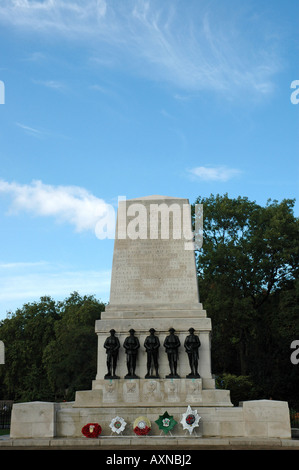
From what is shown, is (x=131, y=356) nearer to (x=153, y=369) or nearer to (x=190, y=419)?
(x=153, y=369)

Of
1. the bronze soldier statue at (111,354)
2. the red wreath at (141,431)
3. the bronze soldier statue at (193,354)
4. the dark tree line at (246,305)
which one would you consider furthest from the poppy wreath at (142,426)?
the dark tree line at (246,305)

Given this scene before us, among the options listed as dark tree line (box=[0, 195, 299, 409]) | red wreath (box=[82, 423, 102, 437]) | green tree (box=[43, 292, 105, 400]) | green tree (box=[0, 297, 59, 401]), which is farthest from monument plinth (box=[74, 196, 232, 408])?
green tree (box=[0, 297, 59, 401])

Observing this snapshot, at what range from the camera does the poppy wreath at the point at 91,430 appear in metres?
16.7

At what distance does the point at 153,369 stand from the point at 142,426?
273cm

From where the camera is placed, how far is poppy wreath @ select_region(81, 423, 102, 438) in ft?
54.7

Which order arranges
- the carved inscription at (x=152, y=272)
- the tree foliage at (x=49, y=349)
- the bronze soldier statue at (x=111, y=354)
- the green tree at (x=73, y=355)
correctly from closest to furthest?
1. the bronze soldier statue at (x=111, y=354)
2. the carved inscription at (x=152, y=272)
3. the green tree at (x=73, y=355)
4. the tree foliage at (x=49, y=349)

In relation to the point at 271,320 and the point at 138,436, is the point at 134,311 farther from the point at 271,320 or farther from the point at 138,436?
the point at 271,320

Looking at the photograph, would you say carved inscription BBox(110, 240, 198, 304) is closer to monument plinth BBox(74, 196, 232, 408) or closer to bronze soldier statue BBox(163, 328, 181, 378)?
monument plinth BBox(74, 196, 232, 408)

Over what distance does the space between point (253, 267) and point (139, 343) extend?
19957 mm

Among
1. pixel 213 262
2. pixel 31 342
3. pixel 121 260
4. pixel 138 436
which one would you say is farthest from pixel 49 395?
pixel 138 436

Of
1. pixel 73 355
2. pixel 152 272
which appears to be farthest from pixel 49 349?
pixel 152 272

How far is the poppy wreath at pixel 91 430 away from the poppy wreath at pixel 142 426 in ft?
4.03

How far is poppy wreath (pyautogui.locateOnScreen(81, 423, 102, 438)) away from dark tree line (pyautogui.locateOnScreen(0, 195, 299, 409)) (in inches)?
625

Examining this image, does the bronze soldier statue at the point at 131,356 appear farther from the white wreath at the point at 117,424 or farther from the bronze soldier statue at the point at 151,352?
the white wreath at the point at 117,424
